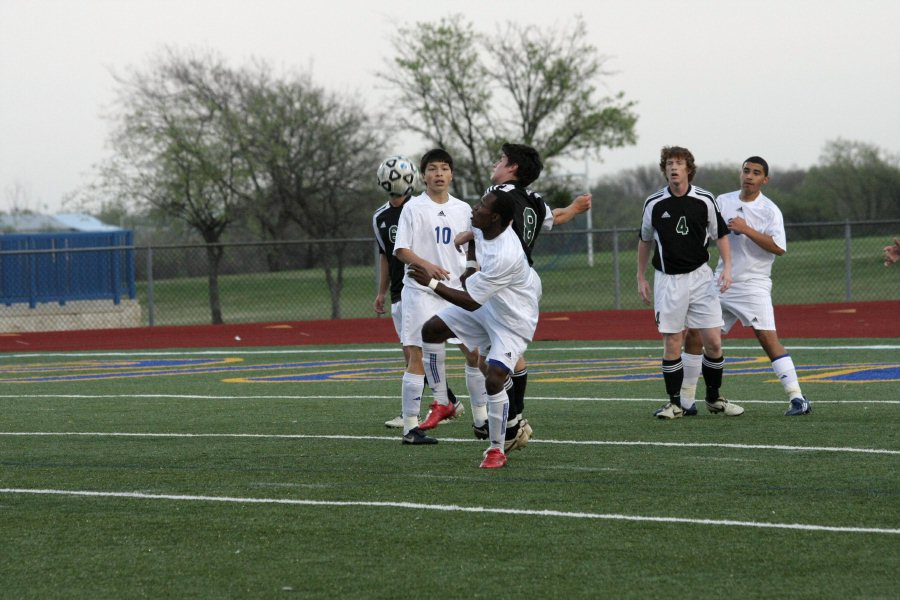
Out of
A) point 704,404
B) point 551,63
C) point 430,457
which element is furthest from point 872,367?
point 551,63

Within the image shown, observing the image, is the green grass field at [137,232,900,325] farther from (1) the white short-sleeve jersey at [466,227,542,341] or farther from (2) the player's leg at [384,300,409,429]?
(1) the white short-sleeve jersey at [466,227,542,341]

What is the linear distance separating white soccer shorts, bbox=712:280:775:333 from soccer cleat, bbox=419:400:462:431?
94.7 inches

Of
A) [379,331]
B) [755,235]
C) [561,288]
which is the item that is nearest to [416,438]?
[755,235]

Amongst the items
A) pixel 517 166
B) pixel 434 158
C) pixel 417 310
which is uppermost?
pixel 434 158

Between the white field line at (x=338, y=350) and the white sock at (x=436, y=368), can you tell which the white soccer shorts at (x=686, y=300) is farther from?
the white field line at (x=338, y=350)

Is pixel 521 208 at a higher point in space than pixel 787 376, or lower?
higher

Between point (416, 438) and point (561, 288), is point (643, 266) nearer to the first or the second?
point (416, 438)

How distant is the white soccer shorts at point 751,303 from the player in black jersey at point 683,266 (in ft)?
0.89

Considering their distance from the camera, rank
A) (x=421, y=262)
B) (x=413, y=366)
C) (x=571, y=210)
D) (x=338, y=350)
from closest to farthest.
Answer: (x=571, y=210) → (x=421, y=262) → (x=413, y=366) → (x=338, y=350)

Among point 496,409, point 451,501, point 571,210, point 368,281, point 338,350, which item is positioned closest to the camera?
point 451,501

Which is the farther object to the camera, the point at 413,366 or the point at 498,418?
the point at 413,366

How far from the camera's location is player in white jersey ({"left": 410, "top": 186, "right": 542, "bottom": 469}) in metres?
7.75

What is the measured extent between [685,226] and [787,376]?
1.44 metres

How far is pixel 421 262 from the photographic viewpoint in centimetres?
876
